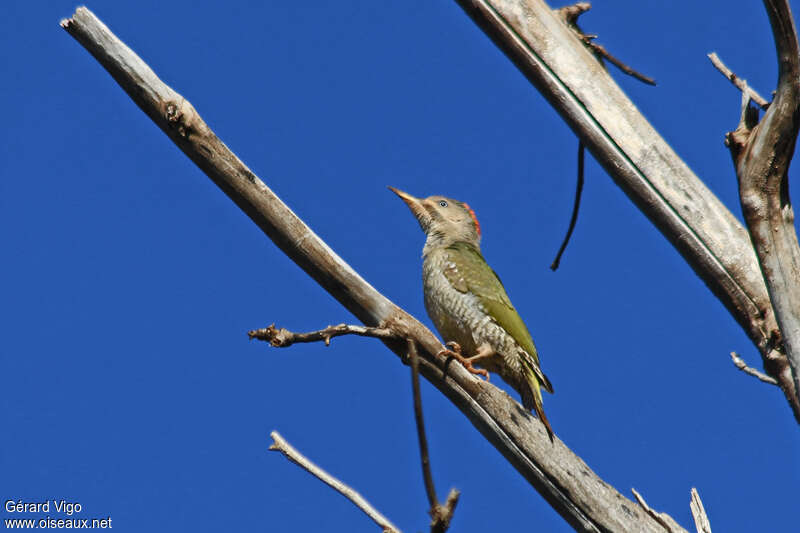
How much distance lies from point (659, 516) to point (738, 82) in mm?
2540

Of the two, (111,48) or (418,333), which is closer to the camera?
(111,48)

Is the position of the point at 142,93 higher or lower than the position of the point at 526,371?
higher

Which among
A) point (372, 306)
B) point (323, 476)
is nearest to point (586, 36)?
point (372, 306)

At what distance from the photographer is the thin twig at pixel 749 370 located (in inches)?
182

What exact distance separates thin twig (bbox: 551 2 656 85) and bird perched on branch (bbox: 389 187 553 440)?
9.61ft

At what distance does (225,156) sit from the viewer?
4469mm

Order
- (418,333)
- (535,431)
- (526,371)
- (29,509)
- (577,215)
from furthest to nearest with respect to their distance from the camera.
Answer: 1. (29,509)
2. (526,371)
3. (577,215)
4. (535,431)
5. (418,333)

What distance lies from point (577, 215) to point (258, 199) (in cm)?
236

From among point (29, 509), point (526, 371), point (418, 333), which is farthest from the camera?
point (29, 509)

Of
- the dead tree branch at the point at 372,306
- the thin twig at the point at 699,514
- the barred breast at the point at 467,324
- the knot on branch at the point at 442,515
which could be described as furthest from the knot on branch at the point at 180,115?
the barred breast at the point at 467,324

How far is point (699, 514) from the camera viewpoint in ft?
16.3

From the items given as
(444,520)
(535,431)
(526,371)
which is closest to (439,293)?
(526,371)

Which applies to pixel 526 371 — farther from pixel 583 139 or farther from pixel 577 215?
pixel 583 139

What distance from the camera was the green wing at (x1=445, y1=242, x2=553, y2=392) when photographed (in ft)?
25.5
